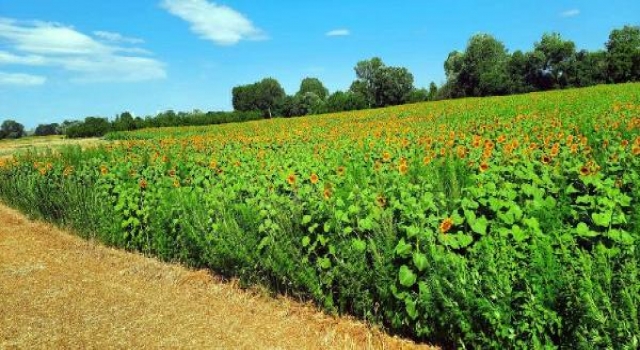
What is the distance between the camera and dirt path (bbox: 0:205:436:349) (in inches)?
173

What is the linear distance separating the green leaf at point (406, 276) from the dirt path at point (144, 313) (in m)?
0.63

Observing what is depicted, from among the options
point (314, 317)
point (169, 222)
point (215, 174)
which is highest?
point (215, 174)

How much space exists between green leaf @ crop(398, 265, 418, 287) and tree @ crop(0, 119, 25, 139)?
97048 mm

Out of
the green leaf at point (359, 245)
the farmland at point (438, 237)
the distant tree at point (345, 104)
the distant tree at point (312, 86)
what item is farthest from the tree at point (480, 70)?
the green leaf at point (359, 245)

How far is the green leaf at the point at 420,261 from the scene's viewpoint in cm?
365

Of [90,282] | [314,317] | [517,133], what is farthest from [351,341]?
[517,133]

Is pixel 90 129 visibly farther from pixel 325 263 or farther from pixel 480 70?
pixel 325 263

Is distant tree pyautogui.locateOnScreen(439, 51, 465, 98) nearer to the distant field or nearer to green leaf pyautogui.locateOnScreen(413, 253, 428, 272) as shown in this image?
the distant field

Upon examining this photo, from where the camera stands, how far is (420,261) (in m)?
3.66

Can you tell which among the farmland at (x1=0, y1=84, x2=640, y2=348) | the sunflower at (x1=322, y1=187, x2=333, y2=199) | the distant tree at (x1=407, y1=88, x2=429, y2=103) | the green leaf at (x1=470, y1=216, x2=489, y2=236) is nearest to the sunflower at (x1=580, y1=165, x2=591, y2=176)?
the farmland at (x1=0, y1=84, x2=640, y2=348)

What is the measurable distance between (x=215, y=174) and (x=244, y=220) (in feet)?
7.00

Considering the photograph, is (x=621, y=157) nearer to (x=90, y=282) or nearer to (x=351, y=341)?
(x=351, y=341)

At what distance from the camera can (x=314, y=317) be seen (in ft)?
15.4

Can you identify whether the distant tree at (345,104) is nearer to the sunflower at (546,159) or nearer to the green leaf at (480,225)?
the sunflower at (546,159)
